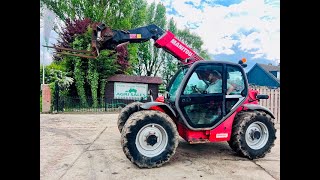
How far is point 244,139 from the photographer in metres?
3.25

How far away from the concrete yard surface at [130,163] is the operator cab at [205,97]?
0.54 meters

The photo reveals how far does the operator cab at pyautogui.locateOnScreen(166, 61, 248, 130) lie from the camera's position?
3.14 metres

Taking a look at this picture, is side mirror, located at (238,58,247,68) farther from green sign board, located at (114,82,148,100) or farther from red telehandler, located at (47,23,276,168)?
green sign board, located at (114,82,148,100)

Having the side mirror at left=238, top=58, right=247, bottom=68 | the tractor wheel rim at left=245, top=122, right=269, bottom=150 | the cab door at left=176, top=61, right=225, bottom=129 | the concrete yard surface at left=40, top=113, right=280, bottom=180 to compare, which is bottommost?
the concrete yard surface at left=40, top=113, right=280, bottom=180

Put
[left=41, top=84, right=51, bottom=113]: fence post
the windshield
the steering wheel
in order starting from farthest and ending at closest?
[left=41, top=84, right=51, bottom=113]: fence post, the windshield, the steering wheel

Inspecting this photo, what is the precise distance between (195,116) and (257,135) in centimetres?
98

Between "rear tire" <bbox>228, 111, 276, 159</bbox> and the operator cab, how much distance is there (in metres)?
0.22

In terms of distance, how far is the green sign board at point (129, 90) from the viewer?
10555 millimetres

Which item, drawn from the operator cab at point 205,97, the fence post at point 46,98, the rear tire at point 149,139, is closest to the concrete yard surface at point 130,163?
the rear tire at point 149,139

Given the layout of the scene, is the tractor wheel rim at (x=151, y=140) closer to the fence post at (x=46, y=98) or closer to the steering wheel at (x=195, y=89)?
the steering wheel at (x=195, y=89)

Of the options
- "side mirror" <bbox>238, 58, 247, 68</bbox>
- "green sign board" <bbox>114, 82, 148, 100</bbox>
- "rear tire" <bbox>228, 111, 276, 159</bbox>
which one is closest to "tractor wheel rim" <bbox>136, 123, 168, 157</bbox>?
"rear tire" <bbox>228, 111, 276, 159</bbox>

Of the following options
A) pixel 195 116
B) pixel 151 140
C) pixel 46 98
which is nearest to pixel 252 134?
pixel 195 116
